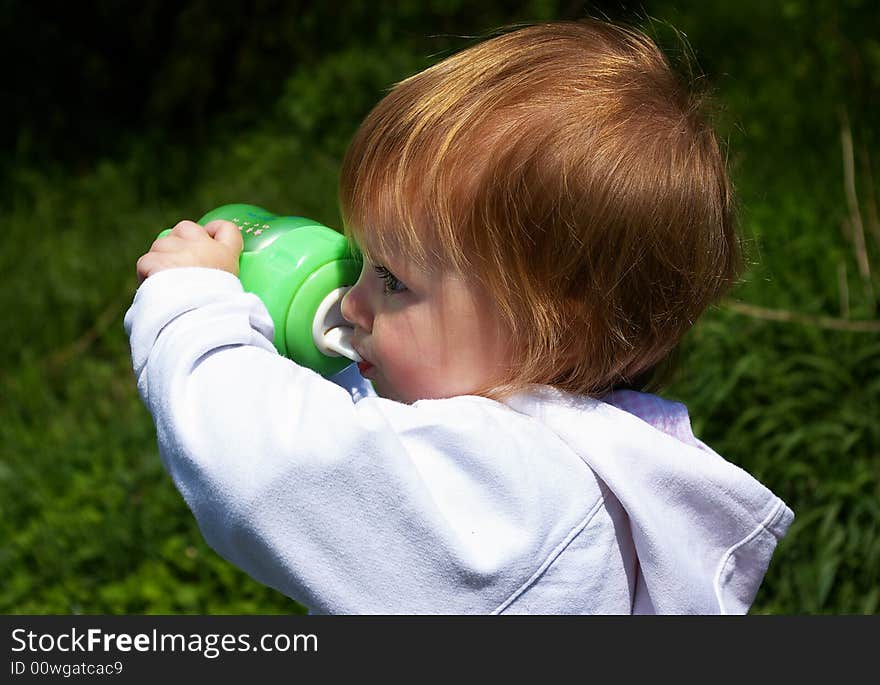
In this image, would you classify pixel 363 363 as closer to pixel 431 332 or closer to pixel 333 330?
pixel 333 330

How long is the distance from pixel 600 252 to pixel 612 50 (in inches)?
13.4

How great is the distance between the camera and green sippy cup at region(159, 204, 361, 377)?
1688 mm

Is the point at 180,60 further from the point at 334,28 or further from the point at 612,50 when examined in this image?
the point at 612,50

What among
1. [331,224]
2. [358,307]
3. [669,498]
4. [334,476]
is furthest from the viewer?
[331,224]

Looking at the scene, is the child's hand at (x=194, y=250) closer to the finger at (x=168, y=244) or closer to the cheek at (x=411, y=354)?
the finger at (x=168, y=244)

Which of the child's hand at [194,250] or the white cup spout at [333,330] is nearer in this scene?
the child's hand at [194,250]

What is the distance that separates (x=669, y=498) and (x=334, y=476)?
48 centimetres

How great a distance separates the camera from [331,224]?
4625mm

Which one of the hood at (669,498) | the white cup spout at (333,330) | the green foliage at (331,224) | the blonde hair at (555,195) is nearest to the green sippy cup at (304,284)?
the white cup spout at (333,330)

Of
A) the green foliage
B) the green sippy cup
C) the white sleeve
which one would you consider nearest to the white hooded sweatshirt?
the white sleeve

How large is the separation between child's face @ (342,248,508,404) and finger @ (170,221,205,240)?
0.25 metres

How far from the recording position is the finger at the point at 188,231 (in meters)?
1.65

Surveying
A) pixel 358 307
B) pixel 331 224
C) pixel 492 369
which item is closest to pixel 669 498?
pixel 492 369

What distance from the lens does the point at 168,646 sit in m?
1.80
